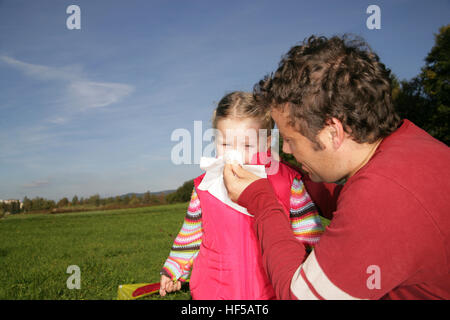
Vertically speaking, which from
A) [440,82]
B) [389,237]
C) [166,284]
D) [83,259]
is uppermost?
[440,82]

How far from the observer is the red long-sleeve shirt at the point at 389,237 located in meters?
1.48

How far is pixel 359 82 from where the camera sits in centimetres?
194

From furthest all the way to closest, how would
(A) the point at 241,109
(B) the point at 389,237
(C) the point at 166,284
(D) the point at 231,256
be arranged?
(C) the point at 166,284, (A) the point at 241,109, (D) the point at 231,256, (B) the point at 389,237

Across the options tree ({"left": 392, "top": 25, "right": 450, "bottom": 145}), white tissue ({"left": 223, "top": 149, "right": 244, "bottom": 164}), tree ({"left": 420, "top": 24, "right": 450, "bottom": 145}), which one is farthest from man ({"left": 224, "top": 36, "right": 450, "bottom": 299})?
tree ({"left": 420, "top": 24, "right": 450, "bottom": 145})

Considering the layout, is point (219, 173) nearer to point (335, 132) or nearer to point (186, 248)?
point (186, 248)

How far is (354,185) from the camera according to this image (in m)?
1.60

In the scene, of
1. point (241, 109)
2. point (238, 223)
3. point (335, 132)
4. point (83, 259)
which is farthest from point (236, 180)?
point (83, 259)

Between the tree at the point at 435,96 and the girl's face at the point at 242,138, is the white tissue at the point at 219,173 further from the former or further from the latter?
the tree at the point at 435,96

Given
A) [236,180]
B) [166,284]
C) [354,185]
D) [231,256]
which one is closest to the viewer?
[354,185]

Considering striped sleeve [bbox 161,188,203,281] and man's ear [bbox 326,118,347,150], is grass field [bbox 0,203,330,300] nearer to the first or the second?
striped sleeve [bbox 161,188,203,281]

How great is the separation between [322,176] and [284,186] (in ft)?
1.62

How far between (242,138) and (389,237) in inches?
60.3
